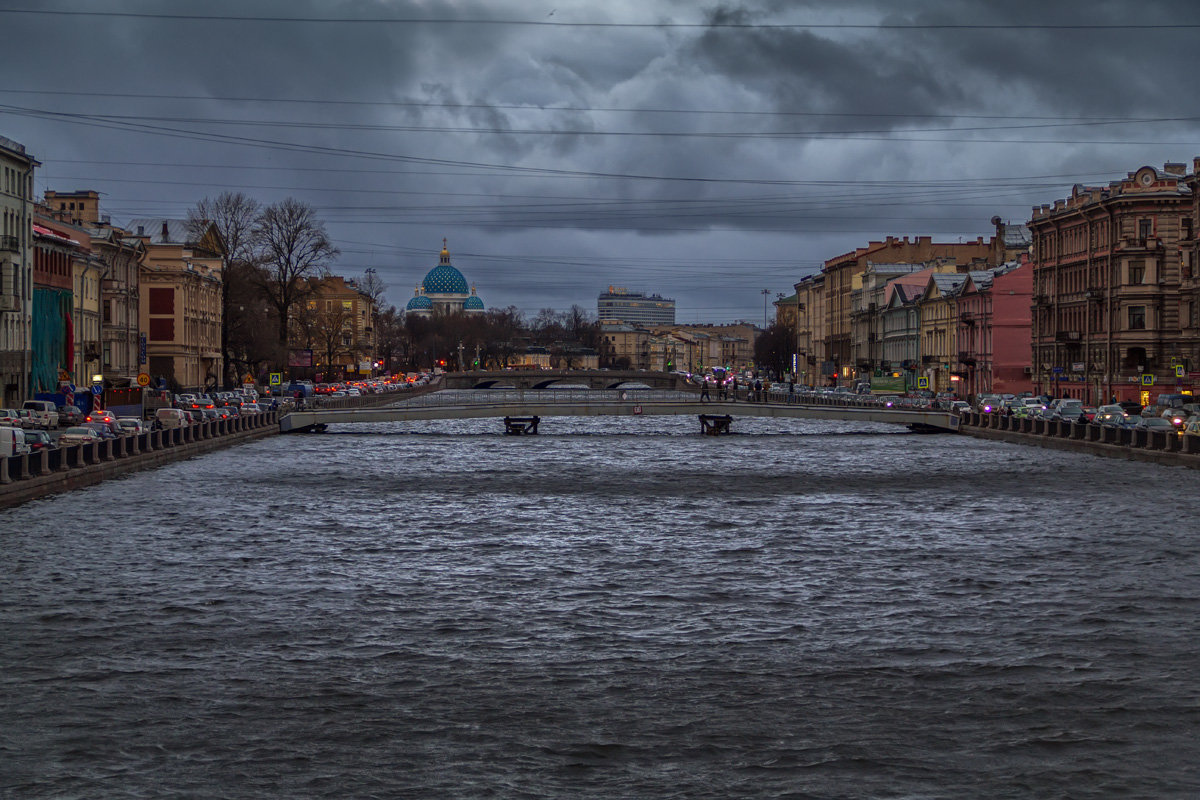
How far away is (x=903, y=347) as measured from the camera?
155750mm

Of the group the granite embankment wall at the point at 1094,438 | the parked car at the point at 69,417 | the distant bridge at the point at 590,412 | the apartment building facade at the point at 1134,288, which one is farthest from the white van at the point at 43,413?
the apartment building facade at the point at 1134,288

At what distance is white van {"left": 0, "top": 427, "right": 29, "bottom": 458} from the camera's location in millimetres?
44688

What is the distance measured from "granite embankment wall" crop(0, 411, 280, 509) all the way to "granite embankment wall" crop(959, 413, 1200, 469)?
34.9 meters

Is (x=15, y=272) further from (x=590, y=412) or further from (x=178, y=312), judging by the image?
(x=178, y=312)

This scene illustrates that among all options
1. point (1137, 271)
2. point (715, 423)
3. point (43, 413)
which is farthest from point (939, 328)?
point (43, 413)

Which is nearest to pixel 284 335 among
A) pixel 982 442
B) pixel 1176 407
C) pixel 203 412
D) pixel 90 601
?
pixel 203 412

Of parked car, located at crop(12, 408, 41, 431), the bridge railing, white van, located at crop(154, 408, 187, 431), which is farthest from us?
the bridge railing

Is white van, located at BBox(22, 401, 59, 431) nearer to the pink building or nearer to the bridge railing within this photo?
the bridge railing

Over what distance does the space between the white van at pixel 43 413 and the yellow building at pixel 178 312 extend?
4268 centimetres

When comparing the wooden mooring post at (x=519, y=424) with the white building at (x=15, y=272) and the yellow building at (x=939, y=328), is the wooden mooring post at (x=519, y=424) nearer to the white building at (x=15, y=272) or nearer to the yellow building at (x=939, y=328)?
the white building at (x=15, y=272)

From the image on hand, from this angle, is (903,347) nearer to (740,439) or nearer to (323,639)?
(740,439)

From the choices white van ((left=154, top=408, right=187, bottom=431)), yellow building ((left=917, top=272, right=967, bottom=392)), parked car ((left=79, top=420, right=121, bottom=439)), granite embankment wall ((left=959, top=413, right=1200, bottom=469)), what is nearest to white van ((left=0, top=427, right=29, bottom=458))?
parked car ((left=79, top=420, right=121, bottom=439))

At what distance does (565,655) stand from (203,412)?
64.0 meters

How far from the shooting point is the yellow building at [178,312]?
386ft
